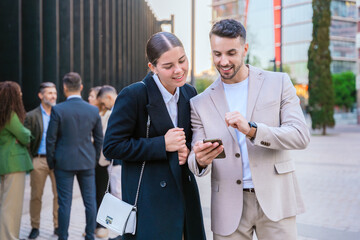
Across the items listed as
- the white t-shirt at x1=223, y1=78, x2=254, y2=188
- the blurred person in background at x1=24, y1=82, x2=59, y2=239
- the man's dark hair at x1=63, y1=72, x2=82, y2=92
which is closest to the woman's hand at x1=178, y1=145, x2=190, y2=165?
the white t-shirt at x1=223, y1=78, x2=254, y2=188

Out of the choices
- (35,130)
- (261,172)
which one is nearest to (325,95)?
(35,130)

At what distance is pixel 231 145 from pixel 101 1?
1277 centimetres

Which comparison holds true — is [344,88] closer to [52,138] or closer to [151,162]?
[52,138]

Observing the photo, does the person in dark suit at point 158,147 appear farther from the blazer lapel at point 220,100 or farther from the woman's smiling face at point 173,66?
the blazer lapel at point 220,100

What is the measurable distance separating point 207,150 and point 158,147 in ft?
1.29

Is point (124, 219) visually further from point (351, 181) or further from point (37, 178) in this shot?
point (351, 181)

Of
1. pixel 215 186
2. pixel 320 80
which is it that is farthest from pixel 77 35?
pixel 320 80

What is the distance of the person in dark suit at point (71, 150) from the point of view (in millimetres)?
4938

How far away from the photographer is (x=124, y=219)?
8.06 feet

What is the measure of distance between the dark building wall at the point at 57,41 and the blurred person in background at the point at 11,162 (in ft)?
16.0

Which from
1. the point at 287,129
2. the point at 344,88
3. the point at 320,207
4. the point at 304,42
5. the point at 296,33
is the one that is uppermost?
the point at 296,33

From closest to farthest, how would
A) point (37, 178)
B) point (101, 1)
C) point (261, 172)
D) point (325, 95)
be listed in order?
point (261, 172) → point (37, 178) → point (101, 1) → point (325, 95)

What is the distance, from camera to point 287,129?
222cm

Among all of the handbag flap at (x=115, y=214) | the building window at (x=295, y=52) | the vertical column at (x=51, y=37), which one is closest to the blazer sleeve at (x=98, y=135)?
the handbag flap at (x=115, y=214)
